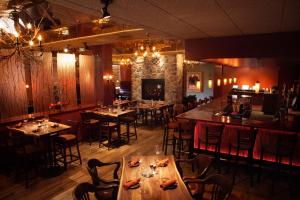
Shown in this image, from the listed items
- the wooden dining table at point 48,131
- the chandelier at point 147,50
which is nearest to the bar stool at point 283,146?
the wooden dining table at point 48,131

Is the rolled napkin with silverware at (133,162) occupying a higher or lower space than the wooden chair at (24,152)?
higher

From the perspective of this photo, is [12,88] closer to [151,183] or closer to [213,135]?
[151,183]

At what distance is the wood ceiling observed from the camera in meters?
2.37

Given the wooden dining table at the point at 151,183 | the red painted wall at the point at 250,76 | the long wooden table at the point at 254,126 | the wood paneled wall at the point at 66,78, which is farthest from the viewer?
the red painted wall at the point at 250,76

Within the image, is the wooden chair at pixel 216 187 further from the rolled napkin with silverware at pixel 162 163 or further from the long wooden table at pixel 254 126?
the long wooden table at pixel 254 126

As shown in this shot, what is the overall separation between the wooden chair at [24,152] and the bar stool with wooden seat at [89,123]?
1.74 meters

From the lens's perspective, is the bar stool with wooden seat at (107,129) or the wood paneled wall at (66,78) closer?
the bar stool with wooden seat at (107,129)

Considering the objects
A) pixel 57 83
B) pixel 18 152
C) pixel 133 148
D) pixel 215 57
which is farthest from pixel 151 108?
pixel 18 152

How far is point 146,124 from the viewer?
918 centimetres

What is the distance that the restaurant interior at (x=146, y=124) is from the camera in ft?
8.77

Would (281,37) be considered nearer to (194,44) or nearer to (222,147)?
(194,44)

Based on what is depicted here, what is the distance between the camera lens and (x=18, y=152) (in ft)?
14.5

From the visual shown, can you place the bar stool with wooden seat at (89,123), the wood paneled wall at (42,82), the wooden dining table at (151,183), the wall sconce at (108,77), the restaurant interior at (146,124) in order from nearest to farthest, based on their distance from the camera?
the wooden dining table at (151,183) < the restaurant interior at (146,124) < the wood paneled wall at (42,82) < the bar stool with wooden seat at (89,123) < the wall sconce at (108,77)

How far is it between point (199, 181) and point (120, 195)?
1072 mm
